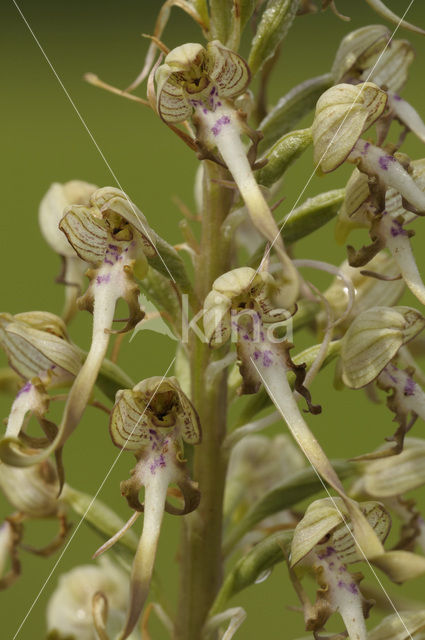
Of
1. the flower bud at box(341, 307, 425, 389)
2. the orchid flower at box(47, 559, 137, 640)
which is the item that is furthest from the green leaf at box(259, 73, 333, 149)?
the orchid flower at box(47, 559, 137, 640)

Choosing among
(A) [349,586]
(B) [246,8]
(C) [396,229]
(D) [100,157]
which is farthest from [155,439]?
(D) [100,157]

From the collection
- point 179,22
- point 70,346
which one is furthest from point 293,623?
point 179,22

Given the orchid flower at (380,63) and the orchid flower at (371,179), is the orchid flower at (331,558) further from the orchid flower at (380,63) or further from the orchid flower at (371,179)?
the orchid flower at (380,63)

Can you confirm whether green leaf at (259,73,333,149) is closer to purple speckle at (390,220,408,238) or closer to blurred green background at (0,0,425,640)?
purple speckle at (390,220,408,238)

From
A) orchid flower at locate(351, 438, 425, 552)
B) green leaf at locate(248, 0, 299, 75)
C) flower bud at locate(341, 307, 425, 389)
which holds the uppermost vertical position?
green leaf at locate(248, 0, 299, 75)

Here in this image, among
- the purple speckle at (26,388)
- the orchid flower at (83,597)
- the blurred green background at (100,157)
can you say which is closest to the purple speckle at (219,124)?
the purple speckle at (26,388)
